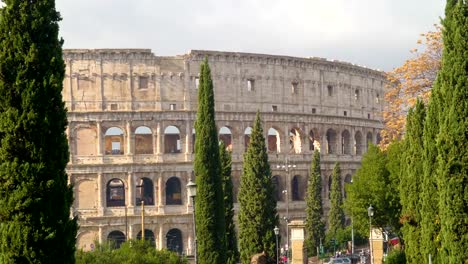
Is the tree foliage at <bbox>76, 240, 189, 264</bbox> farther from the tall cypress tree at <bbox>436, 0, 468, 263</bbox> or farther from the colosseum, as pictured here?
the colosseum

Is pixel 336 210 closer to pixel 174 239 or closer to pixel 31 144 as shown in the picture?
pixel 174 239

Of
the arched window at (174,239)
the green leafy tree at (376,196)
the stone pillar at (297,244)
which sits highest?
the green leafy tree at (376,196)

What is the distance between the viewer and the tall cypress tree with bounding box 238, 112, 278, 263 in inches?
1535

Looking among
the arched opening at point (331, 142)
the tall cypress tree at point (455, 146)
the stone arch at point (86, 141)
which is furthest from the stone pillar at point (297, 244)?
the arched opening at point (331, 142)

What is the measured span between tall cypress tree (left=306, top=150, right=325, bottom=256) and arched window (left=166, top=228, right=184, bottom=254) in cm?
960

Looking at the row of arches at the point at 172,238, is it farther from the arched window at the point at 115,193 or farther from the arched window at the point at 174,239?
the arched window at the point at 115,193

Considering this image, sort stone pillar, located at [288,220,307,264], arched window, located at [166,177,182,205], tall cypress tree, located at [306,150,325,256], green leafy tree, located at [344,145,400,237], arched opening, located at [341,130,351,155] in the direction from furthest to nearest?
arched opening, located at [341,130,351,155]
arched window, located at [166,177,182,205]
tall cypress tree, located at [306,150,325,256]
green leafy tree, located at [344,145,400,237]
stone pillar, located at [288,220,307,264]

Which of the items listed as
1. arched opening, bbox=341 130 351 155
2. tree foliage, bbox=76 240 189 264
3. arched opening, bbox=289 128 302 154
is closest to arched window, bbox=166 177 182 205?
arched opening, bbox=289 128 302 154

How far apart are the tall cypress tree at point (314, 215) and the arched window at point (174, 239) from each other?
9597mm

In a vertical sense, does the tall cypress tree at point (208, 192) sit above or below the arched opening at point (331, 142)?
below

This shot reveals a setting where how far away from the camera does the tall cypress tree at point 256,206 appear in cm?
3900

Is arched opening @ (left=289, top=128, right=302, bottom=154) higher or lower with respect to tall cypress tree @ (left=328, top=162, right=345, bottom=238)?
higher

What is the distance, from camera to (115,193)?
2815 inches

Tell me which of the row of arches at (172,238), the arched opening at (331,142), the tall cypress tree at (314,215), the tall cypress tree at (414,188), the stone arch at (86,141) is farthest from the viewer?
the arched opening at (331,142)
